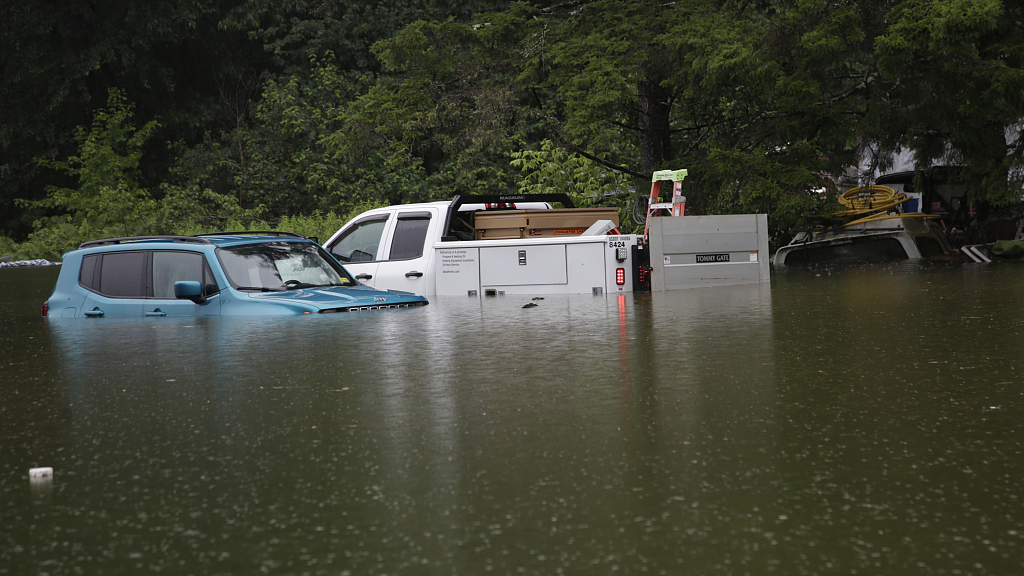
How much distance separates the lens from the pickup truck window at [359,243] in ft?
51.3

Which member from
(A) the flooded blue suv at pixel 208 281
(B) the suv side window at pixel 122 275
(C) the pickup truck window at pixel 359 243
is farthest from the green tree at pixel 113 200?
(B) the suv side window at pixel 122 275

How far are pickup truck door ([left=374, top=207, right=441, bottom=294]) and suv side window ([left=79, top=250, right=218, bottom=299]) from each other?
392 cm

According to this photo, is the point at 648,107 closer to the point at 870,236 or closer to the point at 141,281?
the point at 870,236

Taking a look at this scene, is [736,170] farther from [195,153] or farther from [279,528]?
[195,153]

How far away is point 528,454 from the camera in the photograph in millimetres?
4738

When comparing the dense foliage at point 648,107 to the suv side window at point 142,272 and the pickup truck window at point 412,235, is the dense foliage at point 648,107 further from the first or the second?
the suv side window at point 142,272

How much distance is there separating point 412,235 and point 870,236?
12.2 meters

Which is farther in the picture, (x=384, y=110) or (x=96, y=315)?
(x=384, y=110)

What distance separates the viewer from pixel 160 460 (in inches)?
191

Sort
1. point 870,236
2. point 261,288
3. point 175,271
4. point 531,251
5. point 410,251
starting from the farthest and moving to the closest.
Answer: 1. point 870,236
2. point 410,251
3. point 531,251
4. point 175,271
5. point 261,288

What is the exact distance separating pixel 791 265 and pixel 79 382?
62.1 ft

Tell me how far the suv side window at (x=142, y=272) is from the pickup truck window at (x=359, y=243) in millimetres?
3882

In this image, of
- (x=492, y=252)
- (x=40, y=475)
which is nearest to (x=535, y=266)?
(x=492, y=252)

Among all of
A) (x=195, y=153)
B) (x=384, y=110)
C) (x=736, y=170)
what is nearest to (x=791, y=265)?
(x=736, y=170)
